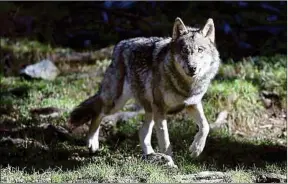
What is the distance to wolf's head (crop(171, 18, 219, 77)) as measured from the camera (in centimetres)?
676

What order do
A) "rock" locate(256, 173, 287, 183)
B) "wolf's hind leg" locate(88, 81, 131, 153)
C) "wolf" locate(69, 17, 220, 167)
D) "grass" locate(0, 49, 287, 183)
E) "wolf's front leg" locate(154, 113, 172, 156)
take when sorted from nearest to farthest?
"rock" locate(256, 173, 287, 183) → "grass" locate(0, 49, 287, 183) → "wolf" locate(69, 17, 220, 167) → "wolf's front leg" locate(154, 113, 172, 156) → "wolf's hind leg" locate(88, 81, 131, 153)

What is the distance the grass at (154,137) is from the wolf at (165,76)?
50 cm

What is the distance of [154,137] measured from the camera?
933 centimetres

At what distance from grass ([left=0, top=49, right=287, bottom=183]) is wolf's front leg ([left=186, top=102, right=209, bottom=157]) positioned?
0.20m

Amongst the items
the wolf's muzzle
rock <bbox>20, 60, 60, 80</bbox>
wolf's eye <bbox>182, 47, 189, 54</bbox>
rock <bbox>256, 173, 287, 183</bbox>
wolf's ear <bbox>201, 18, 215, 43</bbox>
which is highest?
wolf's ear <bbox>201, 18, 215, 43</bbox>

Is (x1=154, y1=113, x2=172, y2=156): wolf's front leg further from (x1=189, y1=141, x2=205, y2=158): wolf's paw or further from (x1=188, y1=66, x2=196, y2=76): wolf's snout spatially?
(x1=188, y1=66, x2=196, y2=76): wolf's snout

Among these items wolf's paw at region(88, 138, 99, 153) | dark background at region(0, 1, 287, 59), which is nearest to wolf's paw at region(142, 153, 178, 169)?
wolf's paw at region(88, 138, 99, 153)

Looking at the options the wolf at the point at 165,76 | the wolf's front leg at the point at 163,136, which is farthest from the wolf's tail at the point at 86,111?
the wolf's front leg at the point at 163,136

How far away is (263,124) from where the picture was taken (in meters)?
10.2

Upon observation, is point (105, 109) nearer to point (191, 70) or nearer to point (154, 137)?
point (154, 137)

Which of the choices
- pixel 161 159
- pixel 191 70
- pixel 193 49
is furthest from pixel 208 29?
pixel 161 159

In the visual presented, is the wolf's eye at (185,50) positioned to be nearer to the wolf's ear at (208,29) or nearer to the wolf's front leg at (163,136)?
the wolf's ear at (208,29)

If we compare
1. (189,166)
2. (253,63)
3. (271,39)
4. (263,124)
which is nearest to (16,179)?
(189,166)

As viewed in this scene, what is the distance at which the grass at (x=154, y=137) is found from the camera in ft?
21.0
